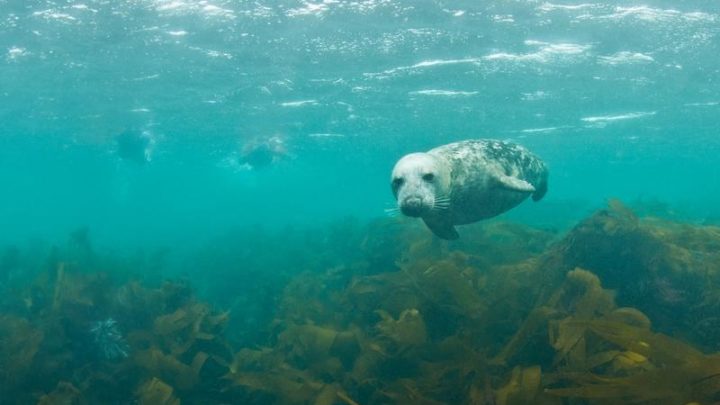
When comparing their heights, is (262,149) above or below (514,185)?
below

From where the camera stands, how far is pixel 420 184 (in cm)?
482

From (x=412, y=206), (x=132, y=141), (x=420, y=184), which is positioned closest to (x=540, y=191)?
(x=420, y=184)

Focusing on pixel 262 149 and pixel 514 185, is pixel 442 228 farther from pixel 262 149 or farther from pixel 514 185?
pixel 262 149

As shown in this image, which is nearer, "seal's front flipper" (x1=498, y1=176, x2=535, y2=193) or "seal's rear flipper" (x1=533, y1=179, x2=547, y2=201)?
"seal's front flipper" (x1=498, y1=176, x2=535, y2=193)

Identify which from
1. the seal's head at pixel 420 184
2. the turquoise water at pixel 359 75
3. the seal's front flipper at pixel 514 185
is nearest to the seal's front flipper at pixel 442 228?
the seal's head at pixel 420 184

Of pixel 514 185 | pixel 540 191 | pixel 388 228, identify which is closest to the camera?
pixel 514 185

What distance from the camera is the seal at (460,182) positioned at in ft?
15.8

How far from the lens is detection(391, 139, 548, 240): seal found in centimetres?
482

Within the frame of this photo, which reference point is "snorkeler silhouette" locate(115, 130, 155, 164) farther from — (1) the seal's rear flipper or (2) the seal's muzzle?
(2) the seal's muzzle

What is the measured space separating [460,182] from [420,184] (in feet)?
3.84

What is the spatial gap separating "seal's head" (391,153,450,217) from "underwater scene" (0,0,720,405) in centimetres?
3

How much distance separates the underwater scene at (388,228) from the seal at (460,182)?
0.04 meters

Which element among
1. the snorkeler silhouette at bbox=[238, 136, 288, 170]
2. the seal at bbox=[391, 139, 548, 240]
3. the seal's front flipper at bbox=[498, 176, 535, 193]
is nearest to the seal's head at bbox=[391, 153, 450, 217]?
the seal at bbox=[391, 139, 548, 240]

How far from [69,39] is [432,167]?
15182 mm
